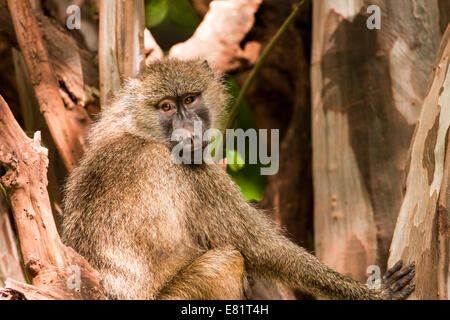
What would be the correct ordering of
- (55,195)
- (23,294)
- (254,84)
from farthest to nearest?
(254,84) < (55,195) < (23,294)

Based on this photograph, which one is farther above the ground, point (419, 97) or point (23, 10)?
point (23, 10)

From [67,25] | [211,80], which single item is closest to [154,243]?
[211,80]

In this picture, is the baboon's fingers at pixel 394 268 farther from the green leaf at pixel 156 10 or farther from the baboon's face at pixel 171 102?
the green leaf at pixel 156 10

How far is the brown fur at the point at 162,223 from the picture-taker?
3855mm

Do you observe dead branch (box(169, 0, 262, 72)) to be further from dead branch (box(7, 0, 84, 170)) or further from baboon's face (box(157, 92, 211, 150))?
baboon's face (box(157, 92, 211, 150))

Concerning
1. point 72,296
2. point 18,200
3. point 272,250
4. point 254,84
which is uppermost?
point 254,84

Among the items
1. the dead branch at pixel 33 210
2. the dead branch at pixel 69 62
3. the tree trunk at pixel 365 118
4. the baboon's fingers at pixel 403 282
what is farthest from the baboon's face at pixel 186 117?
the baboon's fingers at pixel 403 282

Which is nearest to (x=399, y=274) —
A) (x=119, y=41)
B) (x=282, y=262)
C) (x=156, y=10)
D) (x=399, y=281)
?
(x=399, y=281)

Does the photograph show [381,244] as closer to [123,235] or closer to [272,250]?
[272,250]

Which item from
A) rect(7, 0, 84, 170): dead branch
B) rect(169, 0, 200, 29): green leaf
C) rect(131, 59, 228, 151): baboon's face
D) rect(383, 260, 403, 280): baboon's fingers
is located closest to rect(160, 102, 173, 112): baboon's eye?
rect(131, 59, 228, 151): baboon's face

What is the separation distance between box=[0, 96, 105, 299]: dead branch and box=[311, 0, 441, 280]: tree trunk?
2.99 metres

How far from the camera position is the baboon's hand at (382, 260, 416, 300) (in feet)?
12.4

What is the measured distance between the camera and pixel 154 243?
3.93 m

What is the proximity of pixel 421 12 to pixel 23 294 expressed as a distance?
14.1 feet
